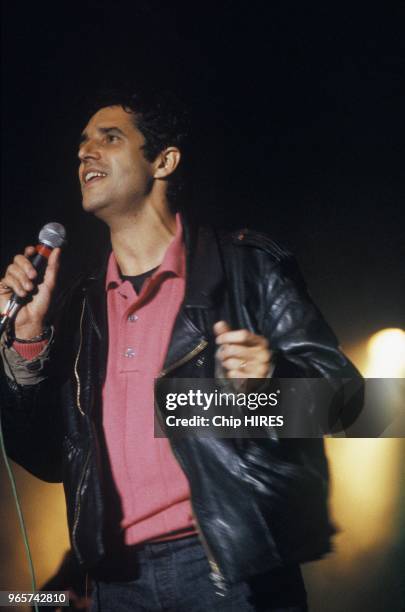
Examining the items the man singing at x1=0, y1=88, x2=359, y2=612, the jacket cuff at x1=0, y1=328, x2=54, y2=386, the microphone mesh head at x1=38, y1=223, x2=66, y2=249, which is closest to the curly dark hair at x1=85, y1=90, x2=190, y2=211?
the man singing at x1=0, y1=88, x2=359, y2=612

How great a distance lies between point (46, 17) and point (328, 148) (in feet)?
3.50

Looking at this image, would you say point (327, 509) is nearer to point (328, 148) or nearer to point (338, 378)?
point (338, 378)

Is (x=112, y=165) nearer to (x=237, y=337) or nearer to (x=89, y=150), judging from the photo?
(x=89, y=150)

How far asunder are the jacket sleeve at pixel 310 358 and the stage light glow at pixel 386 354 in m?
0.07

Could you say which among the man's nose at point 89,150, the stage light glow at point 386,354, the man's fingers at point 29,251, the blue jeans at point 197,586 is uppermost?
the man's nose at point 89,150

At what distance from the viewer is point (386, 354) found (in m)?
1.57

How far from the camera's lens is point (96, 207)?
5.60ft

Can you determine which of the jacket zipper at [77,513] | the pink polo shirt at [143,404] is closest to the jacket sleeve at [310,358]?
the pink polo shirt at [143,404]

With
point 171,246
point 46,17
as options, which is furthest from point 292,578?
point 46,17

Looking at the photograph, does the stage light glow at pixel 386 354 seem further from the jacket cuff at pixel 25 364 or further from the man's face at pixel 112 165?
the jacket cuff at pixel 25 364

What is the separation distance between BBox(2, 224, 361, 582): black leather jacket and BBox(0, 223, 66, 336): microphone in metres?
0.12

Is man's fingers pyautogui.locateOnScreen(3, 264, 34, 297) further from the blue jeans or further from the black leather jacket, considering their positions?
the blue jeans

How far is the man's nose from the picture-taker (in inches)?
67.4

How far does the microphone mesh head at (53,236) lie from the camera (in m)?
1.71
